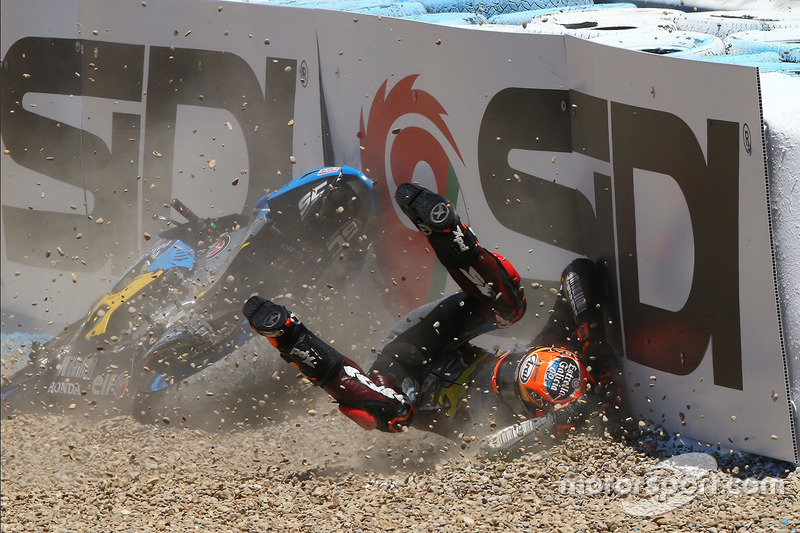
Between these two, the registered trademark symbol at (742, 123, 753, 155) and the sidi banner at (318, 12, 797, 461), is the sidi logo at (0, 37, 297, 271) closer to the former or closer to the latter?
the sidi banner at (318, 12, 797, 461)

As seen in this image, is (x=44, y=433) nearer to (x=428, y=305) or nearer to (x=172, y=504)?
Answer: (x=172, y=504)

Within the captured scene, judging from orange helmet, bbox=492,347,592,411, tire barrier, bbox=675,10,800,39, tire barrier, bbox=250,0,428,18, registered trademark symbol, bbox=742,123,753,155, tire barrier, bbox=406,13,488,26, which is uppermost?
tire barrier, bbox=250,0,428,18

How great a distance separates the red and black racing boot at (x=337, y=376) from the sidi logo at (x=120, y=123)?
202cm

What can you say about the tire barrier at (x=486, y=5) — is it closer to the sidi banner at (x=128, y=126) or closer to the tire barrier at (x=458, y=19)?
the tire barrier at (x=458, y=19)

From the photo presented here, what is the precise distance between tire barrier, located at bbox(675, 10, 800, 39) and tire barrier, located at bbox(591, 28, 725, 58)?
0.71 m

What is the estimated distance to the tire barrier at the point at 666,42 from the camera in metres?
4.50

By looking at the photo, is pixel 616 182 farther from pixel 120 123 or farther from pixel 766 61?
pixel 120 123

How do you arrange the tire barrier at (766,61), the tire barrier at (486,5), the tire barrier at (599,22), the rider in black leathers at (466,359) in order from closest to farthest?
the tire barrier at (766,61)
the rider in black leathers at (466,359)
the tire barrier at (599,22)
the tire barrier at (486,5)

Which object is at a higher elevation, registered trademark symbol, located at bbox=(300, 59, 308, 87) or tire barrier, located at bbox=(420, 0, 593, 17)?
tire barrier, located at bbox=(420, 0, 593, 17)

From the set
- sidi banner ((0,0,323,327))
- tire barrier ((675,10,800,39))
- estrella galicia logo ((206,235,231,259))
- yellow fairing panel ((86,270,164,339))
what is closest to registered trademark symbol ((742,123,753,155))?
tire barrier ((675,10,800,39))

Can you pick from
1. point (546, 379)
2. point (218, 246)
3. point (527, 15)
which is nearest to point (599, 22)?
point (527, 15)

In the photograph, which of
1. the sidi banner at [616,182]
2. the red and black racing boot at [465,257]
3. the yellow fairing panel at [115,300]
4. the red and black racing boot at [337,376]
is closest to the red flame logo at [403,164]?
the sidi banner at [616,182]

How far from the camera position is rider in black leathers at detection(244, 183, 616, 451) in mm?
4266

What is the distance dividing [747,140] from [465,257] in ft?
4.77
